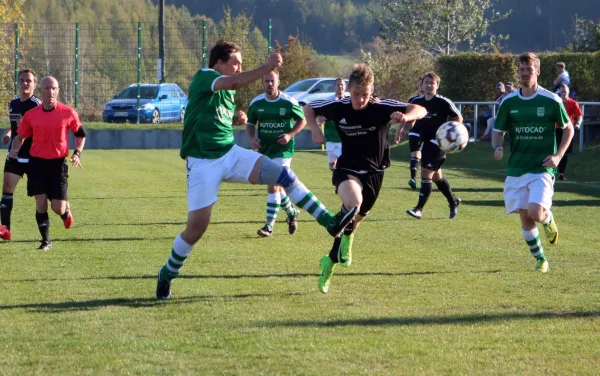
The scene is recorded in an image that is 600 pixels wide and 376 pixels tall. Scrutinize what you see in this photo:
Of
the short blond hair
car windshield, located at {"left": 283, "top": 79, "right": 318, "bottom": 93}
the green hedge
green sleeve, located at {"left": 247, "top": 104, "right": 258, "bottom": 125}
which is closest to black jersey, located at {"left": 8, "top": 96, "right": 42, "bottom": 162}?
green sleeve, located at {"left": 247, "top": 104, "right": 258, "bottom": 125}

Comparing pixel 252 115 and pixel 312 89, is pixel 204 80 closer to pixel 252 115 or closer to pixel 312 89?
pixel 252 115

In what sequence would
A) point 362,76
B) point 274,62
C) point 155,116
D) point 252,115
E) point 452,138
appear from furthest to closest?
point 155,116
point 252,115
point 452,138
point 362,76
point 274,62

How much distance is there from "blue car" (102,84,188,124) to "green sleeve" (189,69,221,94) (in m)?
28.7

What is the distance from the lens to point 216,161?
745cm

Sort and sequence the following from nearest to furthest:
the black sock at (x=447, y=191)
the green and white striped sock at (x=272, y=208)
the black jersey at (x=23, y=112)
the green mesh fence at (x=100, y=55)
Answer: the black jersey at (x=23, y=112) → the green and white striped sock at (x=272, y=208) → the black sock at (x=447, y=191) → the green mesh fence at (x=100, y=55)

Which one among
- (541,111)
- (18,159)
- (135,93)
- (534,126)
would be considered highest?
(541,111)

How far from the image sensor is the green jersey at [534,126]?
349 inches

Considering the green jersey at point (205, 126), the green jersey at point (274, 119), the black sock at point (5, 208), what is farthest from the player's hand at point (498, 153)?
the black sock at point (5, 208)

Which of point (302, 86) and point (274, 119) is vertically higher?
point (274, 119)

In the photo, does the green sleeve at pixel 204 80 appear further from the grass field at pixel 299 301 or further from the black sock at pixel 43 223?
the black sock at pixel 43 223

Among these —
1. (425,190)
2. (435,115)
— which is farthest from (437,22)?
(425,190)

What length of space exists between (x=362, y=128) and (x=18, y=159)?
184 inches

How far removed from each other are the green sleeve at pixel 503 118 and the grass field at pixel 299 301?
4.30 ft

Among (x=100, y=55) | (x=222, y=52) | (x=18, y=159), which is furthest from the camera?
(x=100, y=55)
